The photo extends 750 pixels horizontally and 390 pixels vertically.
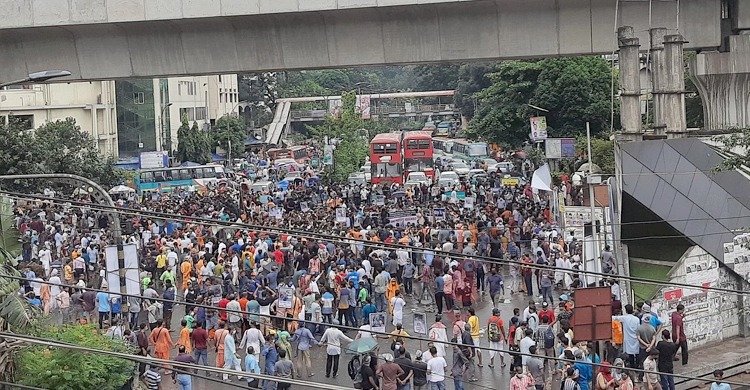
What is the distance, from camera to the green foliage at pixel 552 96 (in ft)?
137

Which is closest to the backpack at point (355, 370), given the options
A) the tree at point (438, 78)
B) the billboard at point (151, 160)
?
the billboard at point (151, 160)

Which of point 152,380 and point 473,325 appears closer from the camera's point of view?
point 152,380

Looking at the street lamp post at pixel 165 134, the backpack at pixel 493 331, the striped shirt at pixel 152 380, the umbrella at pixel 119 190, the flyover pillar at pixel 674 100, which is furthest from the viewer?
the street lamp post at pixel 165 134

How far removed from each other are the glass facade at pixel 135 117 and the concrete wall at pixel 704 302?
47.6 m

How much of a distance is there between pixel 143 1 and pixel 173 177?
31448 mm

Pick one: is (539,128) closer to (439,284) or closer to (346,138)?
(439,284)

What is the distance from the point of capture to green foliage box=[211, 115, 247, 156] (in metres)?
77.9

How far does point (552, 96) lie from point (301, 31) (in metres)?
21.3

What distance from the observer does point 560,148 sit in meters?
37.1

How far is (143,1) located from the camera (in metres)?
22.1

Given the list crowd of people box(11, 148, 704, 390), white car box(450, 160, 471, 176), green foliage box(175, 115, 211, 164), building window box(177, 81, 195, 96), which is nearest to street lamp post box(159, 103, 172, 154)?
green foliage box(175, 115, 211, 164)

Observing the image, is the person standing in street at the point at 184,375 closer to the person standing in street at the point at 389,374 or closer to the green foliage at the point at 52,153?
the person standing in street at the point at 389,374

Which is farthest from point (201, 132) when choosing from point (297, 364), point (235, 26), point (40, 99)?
point (297, 364)

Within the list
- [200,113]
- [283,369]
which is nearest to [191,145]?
[200,113]
